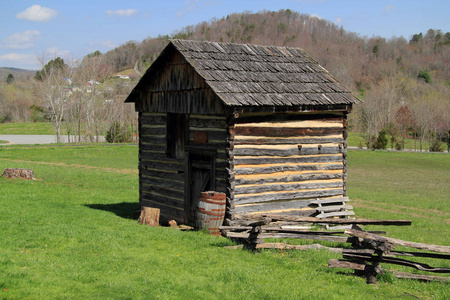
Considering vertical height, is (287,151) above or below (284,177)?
above

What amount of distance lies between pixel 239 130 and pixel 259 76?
2.14 m

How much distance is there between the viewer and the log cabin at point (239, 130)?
42.9 ft

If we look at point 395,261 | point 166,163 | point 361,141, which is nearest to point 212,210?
point 166,163

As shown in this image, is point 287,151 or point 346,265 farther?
point 287,151

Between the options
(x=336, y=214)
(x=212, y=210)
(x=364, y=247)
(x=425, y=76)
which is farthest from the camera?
(x=425, y=76)

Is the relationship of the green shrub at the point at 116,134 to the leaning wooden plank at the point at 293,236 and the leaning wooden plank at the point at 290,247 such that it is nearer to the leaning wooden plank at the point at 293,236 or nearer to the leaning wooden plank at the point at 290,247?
the leaning wooden plank at the point at 293,236

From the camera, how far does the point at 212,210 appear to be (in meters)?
12.4

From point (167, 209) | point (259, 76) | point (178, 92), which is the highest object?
point (259, 76)

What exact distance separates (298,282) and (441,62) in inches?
6482

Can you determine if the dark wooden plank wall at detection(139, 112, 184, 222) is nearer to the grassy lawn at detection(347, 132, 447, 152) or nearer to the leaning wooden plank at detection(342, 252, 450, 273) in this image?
the leaning wooden plank at detection(342, 252, 450, 273)

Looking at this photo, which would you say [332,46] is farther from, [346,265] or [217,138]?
[346,265]

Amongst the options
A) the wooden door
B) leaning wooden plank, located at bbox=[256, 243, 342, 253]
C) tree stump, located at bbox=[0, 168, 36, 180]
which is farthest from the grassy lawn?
leaning wooden plank, located at bbox=[256, 243, 342, 253]

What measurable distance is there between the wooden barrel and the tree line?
47.0 metres

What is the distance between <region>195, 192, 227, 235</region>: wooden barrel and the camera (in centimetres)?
1244
